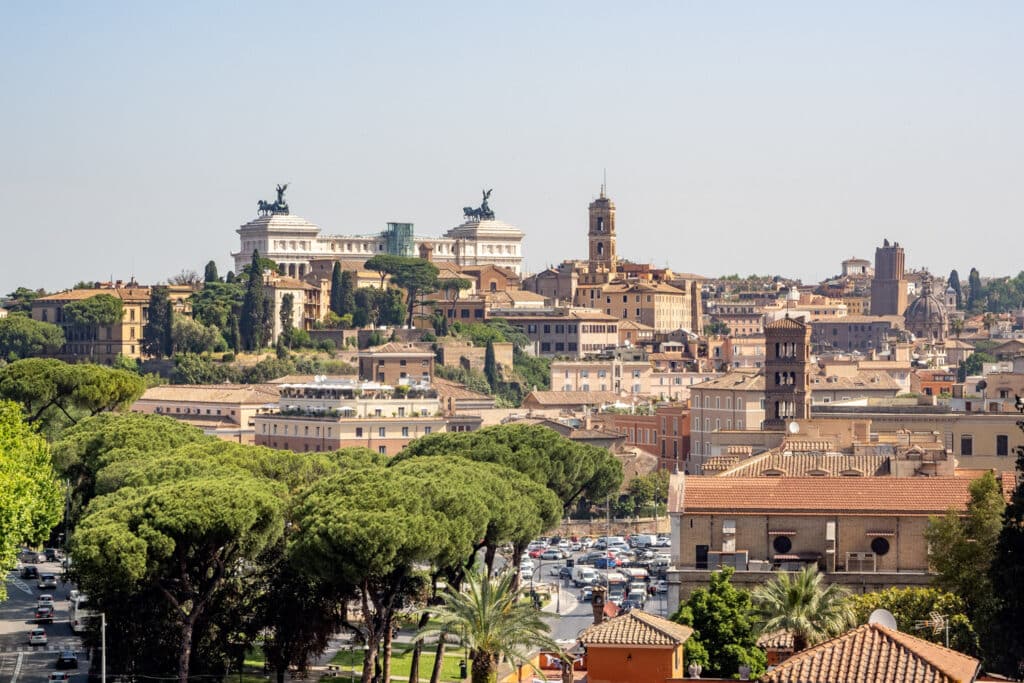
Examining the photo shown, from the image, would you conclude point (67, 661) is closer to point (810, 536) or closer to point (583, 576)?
point (810, 536)

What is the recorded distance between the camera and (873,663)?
27.4 meters

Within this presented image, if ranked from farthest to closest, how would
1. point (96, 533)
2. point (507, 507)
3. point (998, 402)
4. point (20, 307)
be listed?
point (20, 307) < point (998, 402) < point (507, 507) < point (96, 533)

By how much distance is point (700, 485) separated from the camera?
4953 centimetres

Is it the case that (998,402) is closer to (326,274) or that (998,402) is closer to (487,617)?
(487,617)

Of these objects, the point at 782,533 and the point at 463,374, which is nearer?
the point at 782,533

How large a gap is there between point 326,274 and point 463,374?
27.3m

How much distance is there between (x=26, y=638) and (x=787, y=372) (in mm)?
35573

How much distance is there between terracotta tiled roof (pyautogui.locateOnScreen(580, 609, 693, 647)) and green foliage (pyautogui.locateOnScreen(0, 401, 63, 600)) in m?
15.8

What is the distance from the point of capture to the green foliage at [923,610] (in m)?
42.0

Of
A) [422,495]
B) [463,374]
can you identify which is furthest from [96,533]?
[463,374]

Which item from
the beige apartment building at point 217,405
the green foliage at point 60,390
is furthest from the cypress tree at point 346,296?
the green foliage at point 60,390

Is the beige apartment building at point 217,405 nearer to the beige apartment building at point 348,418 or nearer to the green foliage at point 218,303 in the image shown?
the beige apartment building at point 348,418

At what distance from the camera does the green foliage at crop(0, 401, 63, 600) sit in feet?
161

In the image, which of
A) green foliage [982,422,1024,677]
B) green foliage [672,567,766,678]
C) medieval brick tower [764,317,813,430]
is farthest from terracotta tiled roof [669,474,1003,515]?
medieval brick tower [764,317,813,430]
